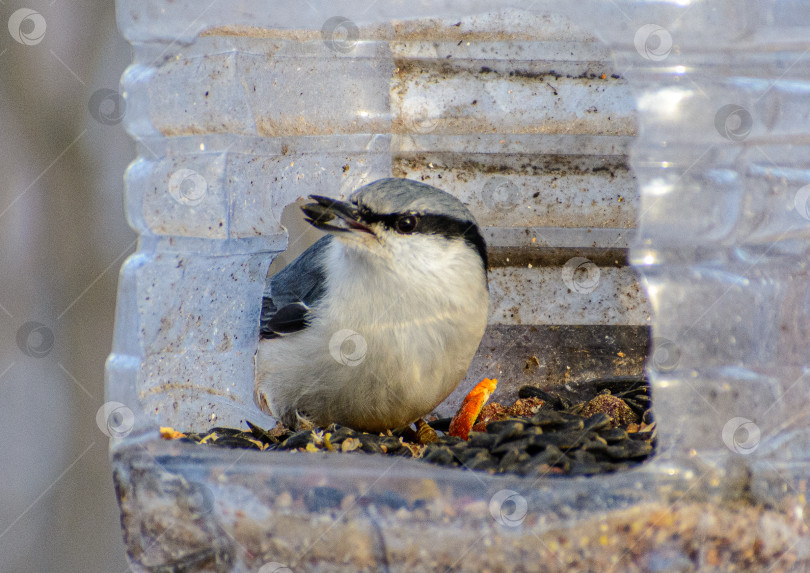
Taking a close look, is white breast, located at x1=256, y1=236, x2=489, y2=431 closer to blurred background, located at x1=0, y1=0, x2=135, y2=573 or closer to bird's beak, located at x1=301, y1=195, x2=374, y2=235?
bird's beak, located at x1=301, y1=195, x2=374, y2=235

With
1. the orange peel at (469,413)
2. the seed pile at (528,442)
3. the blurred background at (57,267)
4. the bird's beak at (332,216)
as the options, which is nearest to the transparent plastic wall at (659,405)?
the seed pile at (528,442)

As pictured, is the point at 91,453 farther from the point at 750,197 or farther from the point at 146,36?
the point at 750,197

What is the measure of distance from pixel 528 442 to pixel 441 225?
76cm

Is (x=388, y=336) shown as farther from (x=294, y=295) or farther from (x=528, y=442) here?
(x=528, y=442)

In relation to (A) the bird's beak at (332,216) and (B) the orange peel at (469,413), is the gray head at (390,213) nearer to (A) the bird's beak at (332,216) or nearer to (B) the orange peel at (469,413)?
(A) the bird's beak at (332,216)

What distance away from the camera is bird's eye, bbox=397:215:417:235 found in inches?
72.8

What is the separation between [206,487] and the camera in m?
1.19

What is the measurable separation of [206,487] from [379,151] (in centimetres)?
140

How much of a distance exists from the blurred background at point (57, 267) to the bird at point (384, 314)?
193 centimetres

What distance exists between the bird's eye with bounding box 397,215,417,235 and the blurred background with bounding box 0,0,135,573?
2.11 metres

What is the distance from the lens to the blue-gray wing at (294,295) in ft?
6.54

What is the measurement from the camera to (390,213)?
183 centimetres

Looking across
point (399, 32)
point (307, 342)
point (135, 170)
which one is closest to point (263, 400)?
point (307, 342)

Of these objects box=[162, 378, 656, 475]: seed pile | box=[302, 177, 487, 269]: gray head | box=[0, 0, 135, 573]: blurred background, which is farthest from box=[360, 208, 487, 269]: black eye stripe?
box=[0, 0, 135, 573]: blurred background
